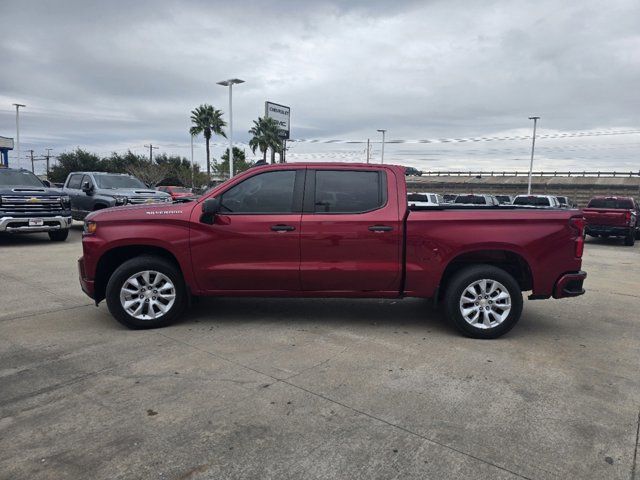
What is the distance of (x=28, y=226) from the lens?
11.9 m

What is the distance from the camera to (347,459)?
2.93 metres

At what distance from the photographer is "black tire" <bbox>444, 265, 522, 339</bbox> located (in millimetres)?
5152

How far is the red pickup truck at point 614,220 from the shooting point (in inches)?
609

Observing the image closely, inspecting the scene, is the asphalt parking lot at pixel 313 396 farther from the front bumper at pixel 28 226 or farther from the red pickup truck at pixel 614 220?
the red pickup truck at pixel 614 220

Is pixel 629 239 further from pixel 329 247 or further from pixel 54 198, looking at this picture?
pixel 54 198

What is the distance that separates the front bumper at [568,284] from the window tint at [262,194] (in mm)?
2934

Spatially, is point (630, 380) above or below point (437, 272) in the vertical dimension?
below

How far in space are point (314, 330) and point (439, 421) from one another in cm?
219

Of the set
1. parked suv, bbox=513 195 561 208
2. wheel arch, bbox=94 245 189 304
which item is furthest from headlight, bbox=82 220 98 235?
parked suv, bbox=513 195 561 208

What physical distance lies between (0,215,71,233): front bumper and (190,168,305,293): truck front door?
8.54 meters

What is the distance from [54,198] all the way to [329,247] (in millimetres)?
9932

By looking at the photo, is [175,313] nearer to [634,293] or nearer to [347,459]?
[347,459]

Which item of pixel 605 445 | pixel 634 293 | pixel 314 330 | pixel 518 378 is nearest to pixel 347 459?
pixel 605 445

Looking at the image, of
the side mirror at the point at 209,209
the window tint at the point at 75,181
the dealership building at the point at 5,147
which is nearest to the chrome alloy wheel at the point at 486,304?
the side mirror at the point at 209,209
